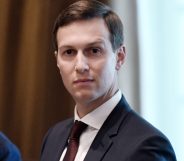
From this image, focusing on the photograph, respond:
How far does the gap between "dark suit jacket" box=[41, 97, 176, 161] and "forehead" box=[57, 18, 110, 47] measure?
24 centimetres

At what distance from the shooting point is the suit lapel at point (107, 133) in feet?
3.52

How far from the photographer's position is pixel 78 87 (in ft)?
3.57

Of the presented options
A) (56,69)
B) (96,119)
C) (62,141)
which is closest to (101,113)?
(96,119)

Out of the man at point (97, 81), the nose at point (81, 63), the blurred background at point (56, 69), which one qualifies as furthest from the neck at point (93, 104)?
the blurred background at point (56, 69)

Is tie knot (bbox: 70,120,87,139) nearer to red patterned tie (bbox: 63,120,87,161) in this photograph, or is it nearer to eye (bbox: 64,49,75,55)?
red patterned tie (bbox: 63,120,87,161)

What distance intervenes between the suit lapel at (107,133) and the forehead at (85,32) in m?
0.24

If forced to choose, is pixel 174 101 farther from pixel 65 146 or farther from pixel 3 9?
pixel 3 9

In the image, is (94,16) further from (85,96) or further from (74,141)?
(74,141)

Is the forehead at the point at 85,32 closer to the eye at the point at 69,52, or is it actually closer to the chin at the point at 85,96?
the eye at the point at 69,52

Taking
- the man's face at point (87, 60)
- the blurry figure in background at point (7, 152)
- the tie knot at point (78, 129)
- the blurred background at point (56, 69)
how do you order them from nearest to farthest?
the man's face at point (87, 60) → the tie knot at point (78, 129) → the blurry figure in background at point (7, 152) → the blurred background at point (56, 69)

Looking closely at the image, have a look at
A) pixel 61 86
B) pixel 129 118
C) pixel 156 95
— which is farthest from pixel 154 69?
pixel 129 118

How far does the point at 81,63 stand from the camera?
1074mm

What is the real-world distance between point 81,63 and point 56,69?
2.84 ft

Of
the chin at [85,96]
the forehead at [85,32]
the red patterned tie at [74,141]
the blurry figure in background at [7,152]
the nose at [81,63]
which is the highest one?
the forehead at [85,32]
